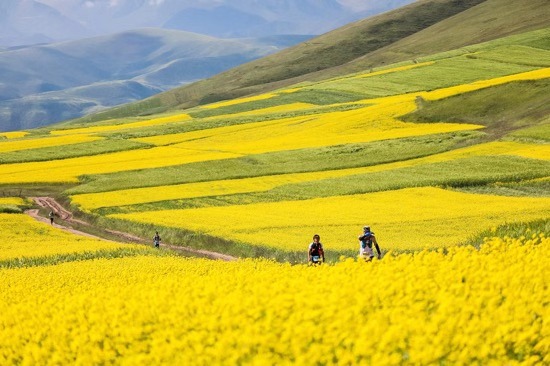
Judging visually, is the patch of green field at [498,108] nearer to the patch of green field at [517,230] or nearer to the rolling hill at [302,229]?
the rolling hill at [302,229]

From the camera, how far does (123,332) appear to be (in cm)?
1047

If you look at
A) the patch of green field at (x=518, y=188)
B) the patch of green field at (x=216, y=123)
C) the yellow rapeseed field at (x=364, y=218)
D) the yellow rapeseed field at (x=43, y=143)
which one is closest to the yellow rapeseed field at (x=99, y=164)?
the yellow rapeseed field at (x=43, y=143)

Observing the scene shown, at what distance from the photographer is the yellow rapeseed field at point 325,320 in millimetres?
8648

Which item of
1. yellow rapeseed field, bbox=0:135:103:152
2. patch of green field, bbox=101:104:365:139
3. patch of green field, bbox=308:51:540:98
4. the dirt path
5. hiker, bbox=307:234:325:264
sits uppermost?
patch of green field, bbox=308:51:540:98

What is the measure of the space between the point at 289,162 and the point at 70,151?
3188cm

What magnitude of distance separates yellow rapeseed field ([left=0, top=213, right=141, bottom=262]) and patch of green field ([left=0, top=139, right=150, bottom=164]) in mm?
30589

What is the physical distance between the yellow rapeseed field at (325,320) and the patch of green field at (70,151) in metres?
69.0

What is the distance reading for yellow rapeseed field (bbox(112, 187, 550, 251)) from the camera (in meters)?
32.1

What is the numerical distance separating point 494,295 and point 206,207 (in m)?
38.5

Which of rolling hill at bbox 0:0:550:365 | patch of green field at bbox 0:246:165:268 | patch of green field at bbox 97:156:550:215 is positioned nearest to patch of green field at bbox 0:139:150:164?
rolling hill at bbox 0:0:550:365

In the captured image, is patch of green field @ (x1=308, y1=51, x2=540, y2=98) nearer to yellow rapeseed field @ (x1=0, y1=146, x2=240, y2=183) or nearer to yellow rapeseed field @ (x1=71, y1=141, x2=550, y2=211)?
yellow rapeseed field @ (x1=0, y1=146, x2=240, y2=183)

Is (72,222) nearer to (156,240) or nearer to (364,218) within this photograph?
(156,240)

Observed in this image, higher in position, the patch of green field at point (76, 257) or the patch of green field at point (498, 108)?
the patch of green field at point (498, 108)

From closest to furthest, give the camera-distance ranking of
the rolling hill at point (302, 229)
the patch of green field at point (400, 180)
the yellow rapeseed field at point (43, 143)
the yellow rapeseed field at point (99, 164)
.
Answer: the rolling hill at point (302, 229) → the patch of green field at point (400, 180) → the yellow rapeseed field at point (99, 164) → the yellow rapeseed field at point (43, 143)
